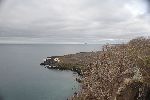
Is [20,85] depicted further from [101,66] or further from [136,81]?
[136,81]

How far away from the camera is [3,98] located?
3361 inches

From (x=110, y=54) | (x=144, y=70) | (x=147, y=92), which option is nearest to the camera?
(x=147, y=92)

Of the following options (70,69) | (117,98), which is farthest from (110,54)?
(70,69)

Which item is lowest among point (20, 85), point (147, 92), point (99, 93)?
point (20, 85)

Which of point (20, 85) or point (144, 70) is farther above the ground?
point (144, 70)

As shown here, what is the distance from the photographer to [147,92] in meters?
15.1

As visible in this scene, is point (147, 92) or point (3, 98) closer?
→ point (147, 92)

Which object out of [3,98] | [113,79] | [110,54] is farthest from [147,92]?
[3,98]

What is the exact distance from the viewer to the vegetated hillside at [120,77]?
15648 millimetres

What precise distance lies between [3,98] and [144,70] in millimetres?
73473

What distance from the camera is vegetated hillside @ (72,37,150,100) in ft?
51.3

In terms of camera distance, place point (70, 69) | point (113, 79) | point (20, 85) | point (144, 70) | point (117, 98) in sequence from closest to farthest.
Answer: point (117, 98) → point (144, 70) → point (113, 79) → point (20, 85) → point (70, 69)

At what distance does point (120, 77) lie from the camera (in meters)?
22.5

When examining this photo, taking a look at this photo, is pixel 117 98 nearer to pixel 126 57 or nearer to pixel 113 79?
pixel 113 79
